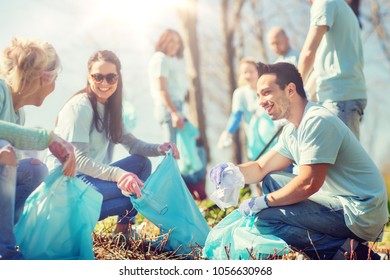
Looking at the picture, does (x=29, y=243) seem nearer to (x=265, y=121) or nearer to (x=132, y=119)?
(x=132, y=119)

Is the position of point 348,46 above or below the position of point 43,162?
above

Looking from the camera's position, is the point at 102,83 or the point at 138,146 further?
the point at 138,146

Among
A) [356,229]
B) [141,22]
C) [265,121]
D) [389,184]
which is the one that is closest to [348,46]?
[356,229]

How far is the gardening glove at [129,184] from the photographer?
9.65 ft

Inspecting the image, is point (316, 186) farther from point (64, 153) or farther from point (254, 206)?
point (64, 153)

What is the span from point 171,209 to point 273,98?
0.76 metres

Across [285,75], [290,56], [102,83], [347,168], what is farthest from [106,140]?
[290,56]

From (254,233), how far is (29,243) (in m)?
1.01

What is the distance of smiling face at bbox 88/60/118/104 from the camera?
3.10 meters

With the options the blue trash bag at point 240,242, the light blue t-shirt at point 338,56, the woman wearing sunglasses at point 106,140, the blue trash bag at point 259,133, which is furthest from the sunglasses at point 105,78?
the blue trash bag at point 259,133

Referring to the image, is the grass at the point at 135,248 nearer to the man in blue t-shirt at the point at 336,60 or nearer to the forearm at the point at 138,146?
the forearm at the point at 138,146

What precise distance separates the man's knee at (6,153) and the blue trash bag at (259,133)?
2.70m

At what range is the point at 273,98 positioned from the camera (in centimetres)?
285

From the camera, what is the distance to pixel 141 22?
580 centimetres
